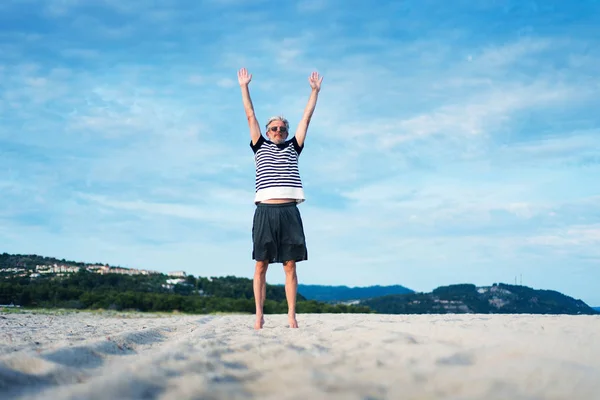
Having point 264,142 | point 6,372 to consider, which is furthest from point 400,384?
point 264,142

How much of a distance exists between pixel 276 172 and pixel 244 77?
1.34 metres

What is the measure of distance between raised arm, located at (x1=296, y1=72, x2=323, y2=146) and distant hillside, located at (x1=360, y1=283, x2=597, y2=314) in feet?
80.2

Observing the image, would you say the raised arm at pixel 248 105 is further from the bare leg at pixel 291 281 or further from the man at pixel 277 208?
the bare leg at pixel 291 281

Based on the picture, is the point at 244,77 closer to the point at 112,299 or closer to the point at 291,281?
the point at 291,281

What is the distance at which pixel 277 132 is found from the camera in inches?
259

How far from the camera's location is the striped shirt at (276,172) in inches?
248

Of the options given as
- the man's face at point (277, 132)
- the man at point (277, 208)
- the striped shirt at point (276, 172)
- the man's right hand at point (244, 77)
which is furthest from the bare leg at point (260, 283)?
the man's right hand at point (244, 77)

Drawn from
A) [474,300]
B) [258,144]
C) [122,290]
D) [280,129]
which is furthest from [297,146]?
[474,300]

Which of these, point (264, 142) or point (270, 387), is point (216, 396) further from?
point (264, 142)

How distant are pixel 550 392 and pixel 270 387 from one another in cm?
125

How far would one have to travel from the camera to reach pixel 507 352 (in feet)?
10.3

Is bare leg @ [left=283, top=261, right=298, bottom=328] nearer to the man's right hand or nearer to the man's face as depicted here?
the man's face

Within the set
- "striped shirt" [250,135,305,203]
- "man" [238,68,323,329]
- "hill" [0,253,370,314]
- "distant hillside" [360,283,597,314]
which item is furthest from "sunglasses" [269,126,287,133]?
"distant hillside" [360,283,597,314]

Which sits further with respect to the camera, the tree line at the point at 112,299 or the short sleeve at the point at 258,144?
the tree line at the point at 112,299
